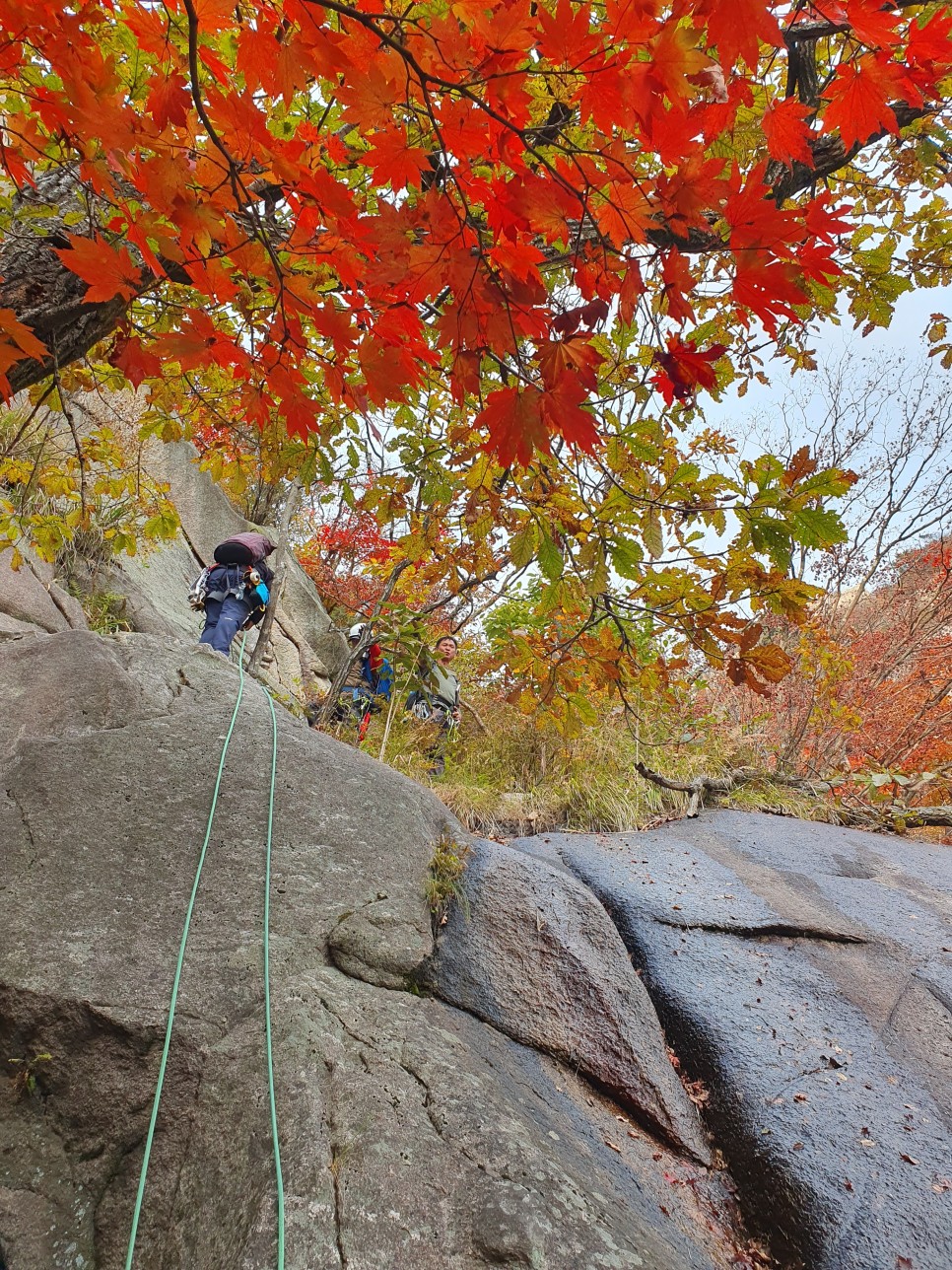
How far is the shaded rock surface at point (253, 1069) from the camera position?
1.11 m

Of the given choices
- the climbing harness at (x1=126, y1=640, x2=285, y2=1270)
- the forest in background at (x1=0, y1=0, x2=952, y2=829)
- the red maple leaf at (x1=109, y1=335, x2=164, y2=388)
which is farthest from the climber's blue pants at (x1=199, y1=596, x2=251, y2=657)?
Answer: the red maple leaf at (x1=109, y1=335, x2=164, y2=388)

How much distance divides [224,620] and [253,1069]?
187 inches

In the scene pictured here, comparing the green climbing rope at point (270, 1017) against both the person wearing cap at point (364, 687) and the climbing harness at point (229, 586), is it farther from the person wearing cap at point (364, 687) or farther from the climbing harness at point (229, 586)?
the climbing harness at point (229, 586)

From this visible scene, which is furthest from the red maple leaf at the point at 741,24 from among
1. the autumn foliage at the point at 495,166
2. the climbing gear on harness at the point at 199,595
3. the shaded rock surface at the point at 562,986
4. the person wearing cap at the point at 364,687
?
the climbing gear on harness at the point at 199,595

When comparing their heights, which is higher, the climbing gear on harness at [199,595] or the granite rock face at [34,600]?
the climbing gear on harness at [199,595]

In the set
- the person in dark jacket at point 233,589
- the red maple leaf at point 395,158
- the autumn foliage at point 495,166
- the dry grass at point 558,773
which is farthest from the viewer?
the person in dark jacket at point 233,589

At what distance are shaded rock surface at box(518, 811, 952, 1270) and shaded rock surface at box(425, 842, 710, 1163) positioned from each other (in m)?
0.12

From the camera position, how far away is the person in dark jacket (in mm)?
5660

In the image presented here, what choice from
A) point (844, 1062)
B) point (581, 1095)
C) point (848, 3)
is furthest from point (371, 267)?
point (844, 1062)

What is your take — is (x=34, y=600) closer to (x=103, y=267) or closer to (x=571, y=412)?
(x=103, y=267)

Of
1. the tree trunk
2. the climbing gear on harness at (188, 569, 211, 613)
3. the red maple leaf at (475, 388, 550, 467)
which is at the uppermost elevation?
the tree trunk

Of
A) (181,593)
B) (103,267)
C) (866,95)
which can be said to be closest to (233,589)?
(181,593)

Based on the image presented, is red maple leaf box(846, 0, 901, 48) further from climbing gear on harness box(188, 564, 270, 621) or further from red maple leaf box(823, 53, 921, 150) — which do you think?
climbing gear on harness box(188, 564, 270, 621)

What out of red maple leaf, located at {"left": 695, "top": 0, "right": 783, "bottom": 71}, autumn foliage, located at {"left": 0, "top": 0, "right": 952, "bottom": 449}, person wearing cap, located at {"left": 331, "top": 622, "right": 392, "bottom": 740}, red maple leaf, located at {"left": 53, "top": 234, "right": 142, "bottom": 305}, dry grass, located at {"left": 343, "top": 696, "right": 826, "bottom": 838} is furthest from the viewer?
person wearing cap, located at {"left": 331, "top": 622, "right": 392, "bottom": 740}
